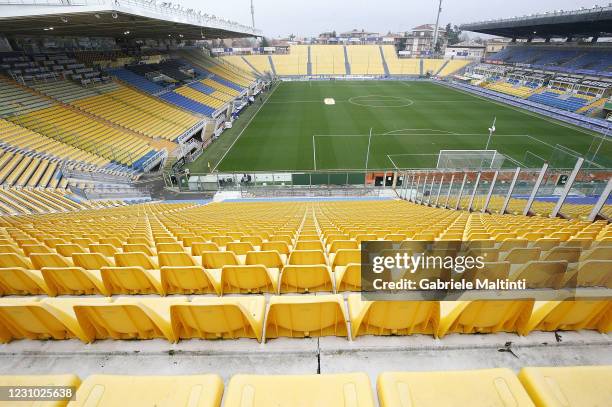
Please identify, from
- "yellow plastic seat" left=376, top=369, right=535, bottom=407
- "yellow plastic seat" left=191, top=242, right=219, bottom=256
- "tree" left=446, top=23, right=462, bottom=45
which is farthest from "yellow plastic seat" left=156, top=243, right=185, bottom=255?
"tree" left=446, top=23, right=462, bottom=45

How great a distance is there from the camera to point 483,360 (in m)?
2.53

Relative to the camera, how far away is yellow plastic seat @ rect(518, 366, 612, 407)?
1582 mm

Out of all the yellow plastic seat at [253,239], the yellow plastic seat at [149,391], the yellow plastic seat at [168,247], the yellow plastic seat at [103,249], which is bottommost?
the yellow plastic seat at [253,239]

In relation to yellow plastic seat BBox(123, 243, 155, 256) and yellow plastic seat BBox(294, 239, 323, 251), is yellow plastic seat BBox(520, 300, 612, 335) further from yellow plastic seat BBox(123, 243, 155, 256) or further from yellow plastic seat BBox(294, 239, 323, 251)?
yellow plastic seat BBox(123, 243, 155, 256)

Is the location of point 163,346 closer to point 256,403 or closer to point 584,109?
point 256,403

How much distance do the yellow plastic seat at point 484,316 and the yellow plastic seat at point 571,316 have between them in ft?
0.34

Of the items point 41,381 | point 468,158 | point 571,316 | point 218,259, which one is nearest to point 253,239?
point 218,259

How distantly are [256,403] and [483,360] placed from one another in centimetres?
209

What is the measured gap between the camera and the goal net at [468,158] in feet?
80.4

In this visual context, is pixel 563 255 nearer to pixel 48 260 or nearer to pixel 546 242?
pixel 546 242

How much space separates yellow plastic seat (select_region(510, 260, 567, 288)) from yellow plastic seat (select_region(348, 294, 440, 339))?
1.44 m

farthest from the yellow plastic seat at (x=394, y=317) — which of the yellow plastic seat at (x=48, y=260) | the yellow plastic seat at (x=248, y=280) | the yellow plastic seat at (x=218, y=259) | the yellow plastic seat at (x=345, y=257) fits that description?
the yellow plastic seat at (x=48, y=260)

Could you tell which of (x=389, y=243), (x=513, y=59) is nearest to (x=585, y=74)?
(x=513, y=59)

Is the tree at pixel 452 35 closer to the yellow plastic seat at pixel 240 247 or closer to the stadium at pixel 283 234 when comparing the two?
the stadium at pixel 283 234
